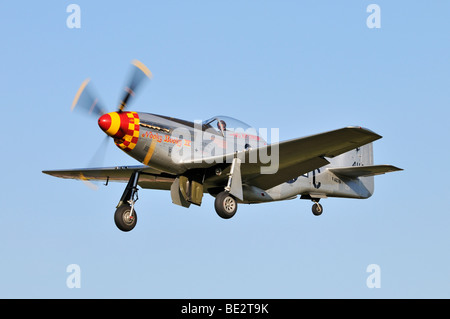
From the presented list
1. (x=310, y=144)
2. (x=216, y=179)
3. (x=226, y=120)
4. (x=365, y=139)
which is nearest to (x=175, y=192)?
(x=216, y=179)

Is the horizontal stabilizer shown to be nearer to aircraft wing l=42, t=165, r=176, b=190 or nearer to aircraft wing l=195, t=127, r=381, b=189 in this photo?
aircraft wing l=195, t=127, r=381, b=189

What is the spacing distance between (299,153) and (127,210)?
4.29m

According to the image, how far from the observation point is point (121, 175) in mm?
19516

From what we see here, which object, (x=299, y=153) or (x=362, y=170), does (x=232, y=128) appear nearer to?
(x=299, y=153)

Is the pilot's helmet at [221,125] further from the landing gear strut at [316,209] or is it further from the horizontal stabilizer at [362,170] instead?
the landing gear strut at [316,209]

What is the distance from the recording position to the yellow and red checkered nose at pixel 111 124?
1560 centimetres

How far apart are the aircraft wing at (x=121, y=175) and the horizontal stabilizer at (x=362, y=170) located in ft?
16.0

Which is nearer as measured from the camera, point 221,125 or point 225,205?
point 225,205

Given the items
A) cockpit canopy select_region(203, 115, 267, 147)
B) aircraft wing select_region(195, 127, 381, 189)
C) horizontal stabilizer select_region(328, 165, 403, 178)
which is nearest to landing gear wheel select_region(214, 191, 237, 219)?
aircraft wing select_region(195, 127, 381, 189)

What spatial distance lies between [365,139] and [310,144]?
1.32 m

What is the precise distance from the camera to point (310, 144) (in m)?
15.7

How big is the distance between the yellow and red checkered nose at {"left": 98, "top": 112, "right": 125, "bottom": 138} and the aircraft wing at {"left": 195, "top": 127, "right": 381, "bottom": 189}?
2.26 meters

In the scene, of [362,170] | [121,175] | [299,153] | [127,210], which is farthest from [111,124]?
[362,170]

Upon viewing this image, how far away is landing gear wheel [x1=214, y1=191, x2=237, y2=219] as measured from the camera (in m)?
16.1
